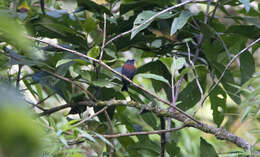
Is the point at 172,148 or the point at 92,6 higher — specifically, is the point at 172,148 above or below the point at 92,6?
below

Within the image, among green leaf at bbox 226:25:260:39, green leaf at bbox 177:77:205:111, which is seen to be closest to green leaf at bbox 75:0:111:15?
green leaf at bbox 177:77:205:111

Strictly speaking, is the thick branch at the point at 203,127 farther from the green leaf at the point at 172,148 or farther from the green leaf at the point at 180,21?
the green leaf at the point at 180,21

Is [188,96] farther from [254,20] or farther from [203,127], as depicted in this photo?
[254,20]

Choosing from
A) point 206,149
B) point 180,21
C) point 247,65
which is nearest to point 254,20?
point 247,65

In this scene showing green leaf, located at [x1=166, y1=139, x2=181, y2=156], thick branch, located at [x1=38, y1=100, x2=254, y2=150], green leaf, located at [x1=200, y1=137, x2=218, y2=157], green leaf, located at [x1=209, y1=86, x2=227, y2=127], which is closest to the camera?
thick branch, located at [x1=38, y1=100, x2=254, y2=150]

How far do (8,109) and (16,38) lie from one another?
0.18 ft

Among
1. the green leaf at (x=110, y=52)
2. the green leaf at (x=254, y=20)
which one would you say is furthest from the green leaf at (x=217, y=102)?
the green leaf at (x=110, y=52)

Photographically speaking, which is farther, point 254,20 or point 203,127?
point 254,20

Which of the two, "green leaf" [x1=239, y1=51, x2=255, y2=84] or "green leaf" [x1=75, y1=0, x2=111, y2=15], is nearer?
"green leaf" [x1=75, y1=0, x2=111, y2=15]

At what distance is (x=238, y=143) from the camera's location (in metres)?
1.40

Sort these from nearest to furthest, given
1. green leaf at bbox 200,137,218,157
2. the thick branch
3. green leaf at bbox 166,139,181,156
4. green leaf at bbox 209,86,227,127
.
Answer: the thick branch → green leaf at bbox 200,137,218,157 → green leaf at bbox 166,139,181,156 → green leaf at bbox 209,86,227,127

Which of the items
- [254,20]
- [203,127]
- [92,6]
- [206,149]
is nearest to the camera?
[203,127]

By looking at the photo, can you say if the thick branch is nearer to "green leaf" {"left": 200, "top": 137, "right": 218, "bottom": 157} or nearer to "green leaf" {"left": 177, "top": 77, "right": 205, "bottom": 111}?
"green leaf" {"left": 200, "top": 137, "right": 218, "bottom": 157}

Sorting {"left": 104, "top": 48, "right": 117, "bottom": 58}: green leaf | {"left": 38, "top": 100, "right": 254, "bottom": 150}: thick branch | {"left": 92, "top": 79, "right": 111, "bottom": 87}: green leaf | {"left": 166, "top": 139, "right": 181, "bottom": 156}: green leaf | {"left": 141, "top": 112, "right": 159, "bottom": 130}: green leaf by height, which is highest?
{"left": 104, "top": 48, "right": 117, "bottom": 58}: green leaf
